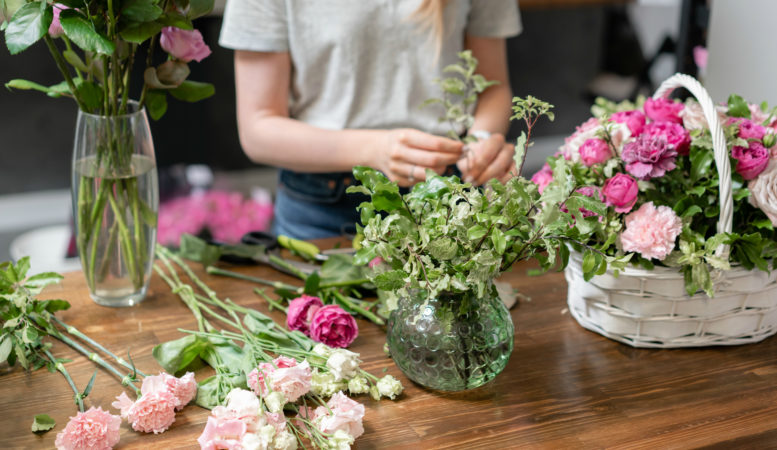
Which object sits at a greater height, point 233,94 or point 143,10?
point 143,10

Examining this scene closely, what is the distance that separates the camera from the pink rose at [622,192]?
0.87m

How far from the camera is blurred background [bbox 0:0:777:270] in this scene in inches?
84.4

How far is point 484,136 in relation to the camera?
50.6 inches

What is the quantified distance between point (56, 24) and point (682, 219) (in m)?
0.77

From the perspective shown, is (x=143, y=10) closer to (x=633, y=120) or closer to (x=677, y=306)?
(x=633, y=120)

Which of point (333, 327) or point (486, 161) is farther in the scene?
point (486, 161)

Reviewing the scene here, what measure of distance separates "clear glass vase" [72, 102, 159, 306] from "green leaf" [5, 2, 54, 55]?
17 cm

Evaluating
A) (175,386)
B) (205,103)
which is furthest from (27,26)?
(205,103)

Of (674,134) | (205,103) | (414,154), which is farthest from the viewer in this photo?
(205,103)

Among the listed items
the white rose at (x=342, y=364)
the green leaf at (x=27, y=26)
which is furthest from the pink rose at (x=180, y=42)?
the white rose at (x=342, y=364)

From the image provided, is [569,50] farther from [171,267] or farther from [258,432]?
[258,432]

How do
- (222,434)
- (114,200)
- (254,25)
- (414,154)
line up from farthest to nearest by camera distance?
(254,25) < (414,154) < (114,200) < (222,434)

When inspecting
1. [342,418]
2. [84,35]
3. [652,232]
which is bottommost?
[342,418]

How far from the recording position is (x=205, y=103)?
235cm
